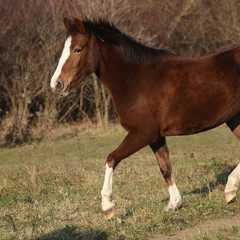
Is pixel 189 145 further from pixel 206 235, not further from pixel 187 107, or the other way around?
pixel 206 235

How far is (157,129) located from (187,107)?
426 millimetres

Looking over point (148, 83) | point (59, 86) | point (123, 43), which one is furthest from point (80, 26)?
point (148, 83)

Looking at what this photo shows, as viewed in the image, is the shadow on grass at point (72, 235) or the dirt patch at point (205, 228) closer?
the dirt patch at point (205, 228)

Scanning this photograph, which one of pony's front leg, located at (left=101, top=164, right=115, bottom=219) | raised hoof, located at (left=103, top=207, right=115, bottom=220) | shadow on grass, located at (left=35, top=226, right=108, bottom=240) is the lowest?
shadow on grass, located at (left=35, top=226, right=108, bottom=240)

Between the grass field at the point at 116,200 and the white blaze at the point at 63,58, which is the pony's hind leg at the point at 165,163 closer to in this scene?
the grass field at the point at 116,200

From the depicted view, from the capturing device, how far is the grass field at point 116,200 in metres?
4.82

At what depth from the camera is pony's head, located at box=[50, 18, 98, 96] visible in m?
5.06

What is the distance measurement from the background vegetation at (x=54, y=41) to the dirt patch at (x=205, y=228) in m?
9.00

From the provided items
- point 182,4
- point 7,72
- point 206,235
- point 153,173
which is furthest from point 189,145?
point 182,4

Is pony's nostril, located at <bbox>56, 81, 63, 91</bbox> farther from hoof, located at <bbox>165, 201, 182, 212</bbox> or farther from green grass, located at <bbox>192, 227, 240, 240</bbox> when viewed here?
green grass, located at <bbox>192, 227, 240, 240</bbox>

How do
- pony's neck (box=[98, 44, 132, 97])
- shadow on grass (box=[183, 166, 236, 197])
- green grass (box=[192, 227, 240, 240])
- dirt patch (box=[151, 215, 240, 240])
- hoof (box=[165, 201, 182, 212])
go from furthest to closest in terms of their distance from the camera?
1. shadow on grass (box=[183, 166, 236, 197])
2. hoof (box=[165, 201, 182, 212])
3. pony's neck (box=[98, 44, 132, 97])
4. dirt patch (box=[151, 215, 240, 240])
5. green grass (box=[192, 227, 240, 240])

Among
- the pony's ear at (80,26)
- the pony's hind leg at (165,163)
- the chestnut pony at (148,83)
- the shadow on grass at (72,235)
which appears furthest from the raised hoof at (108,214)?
the pony's ear at (80,26)

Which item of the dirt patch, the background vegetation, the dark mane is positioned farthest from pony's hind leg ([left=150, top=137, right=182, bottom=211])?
the background vegetation

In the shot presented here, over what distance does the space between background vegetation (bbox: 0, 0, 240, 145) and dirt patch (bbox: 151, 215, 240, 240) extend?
9.00 m
